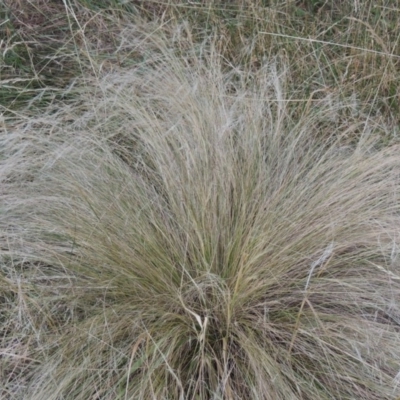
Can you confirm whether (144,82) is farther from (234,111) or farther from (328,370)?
(328,370)

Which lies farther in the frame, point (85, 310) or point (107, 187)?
point (107, 187)

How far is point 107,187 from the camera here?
1667mm

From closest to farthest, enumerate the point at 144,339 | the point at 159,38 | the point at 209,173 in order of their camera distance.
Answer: the point at 144,339 → the point at 209,173 → the point at 159,38

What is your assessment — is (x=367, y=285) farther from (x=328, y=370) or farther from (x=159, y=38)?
(x=159, y=38)

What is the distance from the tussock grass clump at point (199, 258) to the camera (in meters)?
1.39

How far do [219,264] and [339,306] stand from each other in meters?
0.28

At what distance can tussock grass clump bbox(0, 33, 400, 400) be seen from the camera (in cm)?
139

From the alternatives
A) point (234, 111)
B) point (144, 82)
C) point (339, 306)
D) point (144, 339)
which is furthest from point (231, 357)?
point (144, 82)

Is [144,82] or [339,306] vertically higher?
[144,82]

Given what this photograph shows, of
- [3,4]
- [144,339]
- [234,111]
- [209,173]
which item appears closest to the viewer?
[144,339]

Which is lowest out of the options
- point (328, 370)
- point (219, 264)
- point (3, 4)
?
point (328, 370)

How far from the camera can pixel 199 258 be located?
1526 mm

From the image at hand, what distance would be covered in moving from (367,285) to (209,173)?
1.45ft

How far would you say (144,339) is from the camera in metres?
1.40
